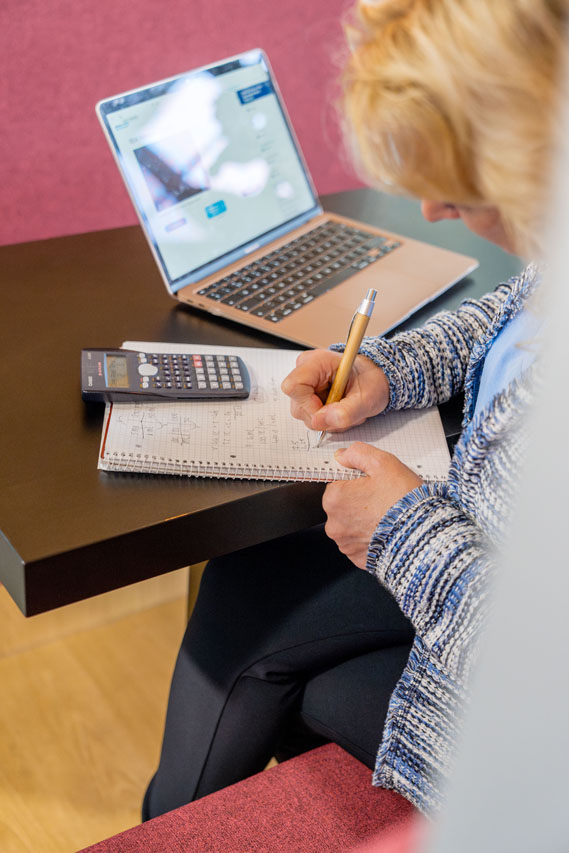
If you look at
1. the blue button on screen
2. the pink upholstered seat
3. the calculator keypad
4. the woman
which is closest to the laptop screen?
the blue button on screen

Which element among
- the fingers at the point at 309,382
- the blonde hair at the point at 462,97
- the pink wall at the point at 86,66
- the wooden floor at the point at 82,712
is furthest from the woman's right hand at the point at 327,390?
the wooden floor at the point at 82,712

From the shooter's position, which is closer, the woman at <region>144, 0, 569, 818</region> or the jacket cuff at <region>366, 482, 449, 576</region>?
the woman at <region>144, 0, 569, 818</region>

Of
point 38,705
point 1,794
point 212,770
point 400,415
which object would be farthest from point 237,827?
point 38,705

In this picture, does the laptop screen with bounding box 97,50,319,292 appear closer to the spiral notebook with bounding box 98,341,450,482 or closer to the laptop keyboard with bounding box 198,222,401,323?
the laptop keyboard with bounding box 198,222,401,323

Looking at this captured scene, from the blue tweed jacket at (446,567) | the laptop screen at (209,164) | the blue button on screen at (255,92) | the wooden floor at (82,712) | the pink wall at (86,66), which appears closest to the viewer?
the blue tweed jacket at (446,567)

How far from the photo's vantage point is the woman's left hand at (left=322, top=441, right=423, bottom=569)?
729 millimetres

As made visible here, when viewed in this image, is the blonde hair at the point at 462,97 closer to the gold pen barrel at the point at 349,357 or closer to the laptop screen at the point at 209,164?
the gold pen barrel at the point at 349,357

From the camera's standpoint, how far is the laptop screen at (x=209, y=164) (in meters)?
0.98

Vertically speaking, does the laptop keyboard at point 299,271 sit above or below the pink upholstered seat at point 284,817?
above

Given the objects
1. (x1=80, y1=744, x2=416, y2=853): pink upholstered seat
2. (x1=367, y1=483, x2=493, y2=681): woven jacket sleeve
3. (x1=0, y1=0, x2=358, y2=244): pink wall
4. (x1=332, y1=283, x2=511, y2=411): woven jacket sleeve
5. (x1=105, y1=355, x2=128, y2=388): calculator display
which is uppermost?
(x1=0, y1=0, x2=358, y2=244): pink wall

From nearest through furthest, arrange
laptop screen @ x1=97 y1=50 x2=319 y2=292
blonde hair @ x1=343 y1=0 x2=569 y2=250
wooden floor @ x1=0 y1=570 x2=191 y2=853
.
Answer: blonde hair @ x1=343 y1=0 x2=569 y2=250
laptop screen @ x1=97 y1=50 x2=319 y2=292
wooden floor @ x1=0 y1=570 x2=191 y2=853

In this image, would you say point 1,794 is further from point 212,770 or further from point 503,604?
point 503,604

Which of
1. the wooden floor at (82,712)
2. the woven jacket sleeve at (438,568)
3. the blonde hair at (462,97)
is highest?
the blonde hair at (462,97)

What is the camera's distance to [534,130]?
53 cm
